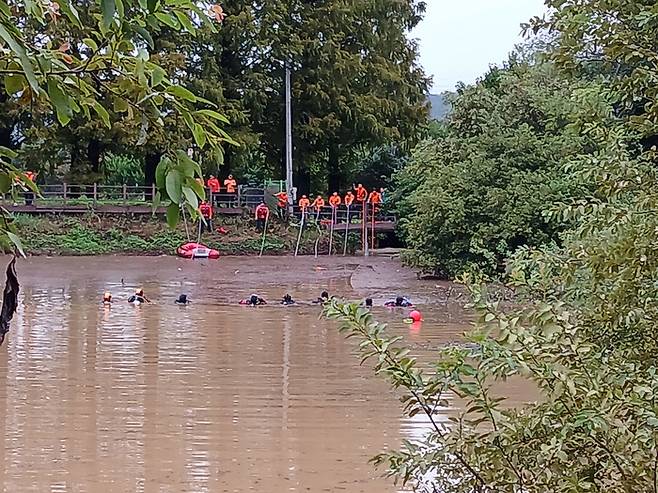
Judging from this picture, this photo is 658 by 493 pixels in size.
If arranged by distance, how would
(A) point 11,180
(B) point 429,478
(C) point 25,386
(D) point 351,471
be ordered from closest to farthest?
(A) point 11,180, (B) point 429,478, (D) point 351,471, (C) point 25,386

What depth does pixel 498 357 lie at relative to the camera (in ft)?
8.30

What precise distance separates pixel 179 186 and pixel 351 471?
573cm

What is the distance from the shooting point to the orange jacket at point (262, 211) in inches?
1237

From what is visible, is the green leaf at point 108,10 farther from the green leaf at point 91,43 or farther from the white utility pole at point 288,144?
the white utility pole at point 288,144

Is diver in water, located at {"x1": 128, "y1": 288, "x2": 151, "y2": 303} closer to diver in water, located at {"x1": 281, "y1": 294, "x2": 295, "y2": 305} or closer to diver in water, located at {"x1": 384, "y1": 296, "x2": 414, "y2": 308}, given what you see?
diver in water, located at {"x1": 281, "y1": 294, "x2": 295, "y2": 305}

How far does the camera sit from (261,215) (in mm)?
31719

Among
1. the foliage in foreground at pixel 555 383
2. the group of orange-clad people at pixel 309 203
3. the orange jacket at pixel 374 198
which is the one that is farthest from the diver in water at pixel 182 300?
the foliage in foreground at pixel 555 383

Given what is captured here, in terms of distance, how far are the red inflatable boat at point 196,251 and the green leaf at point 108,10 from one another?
27.4 m

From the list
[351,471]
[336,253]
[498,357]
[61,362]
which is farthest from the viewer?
[336,253]

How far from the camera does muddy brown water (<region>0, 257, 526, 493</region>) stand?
700 centimetres

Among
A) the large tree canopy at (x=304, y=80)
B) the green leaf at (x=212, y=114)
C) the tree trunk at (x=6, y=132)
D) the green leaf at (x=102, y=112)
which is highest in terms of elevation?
the large tree canopy at (x=304, y=80)

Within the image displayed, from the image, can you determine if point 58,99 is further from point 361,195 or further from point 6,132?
point 6,132

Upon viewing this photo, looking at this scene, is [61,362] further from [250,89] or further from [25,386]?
[250,89]

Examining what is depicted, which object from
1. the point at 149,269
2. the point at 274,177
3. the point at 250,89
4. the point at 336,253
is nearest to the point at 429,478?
the point at 149,269
